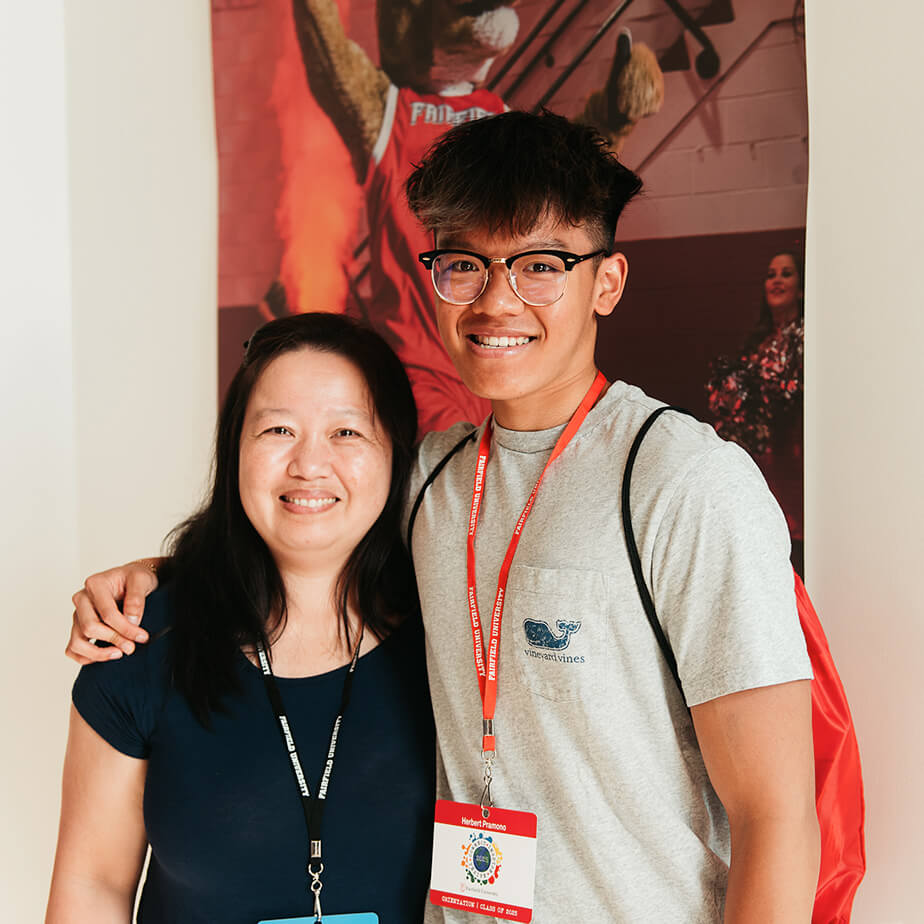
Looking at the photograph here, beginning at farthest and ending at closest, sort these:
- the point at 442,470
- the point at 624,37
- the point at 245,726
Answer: the point at 624,37
the point at 442,470
the point at 245,726

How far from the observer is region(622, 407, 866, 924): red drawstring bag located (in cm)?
152

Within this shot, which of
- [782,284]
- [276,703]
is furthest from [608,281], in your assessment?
[276,703]

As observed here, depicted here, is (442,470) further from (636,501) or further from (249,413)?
(636,501)

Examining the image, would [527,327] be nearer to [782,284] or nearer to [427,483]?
[427,483]

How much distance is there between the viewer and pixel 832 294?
183 cm

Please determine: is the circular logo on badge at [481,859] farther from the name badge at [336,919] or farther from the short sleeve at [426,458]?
the short sleeve at [426,458]

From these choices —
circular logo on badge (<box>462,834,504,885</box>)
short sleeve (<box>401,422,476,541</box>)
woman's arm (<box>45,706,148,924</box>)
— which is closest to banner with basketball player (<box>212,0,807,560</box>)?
short sleeve (<box>401,422,476,541</box>)

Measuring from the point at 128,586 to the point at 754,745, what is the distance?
3.79 feet

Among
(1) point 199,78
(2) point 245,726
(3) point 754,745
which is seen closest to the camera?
(3) point 754,745

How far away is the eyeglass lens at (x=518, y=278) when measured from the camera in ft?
4.91

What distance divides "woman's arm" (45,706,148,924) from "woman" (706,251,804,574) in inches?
52.2

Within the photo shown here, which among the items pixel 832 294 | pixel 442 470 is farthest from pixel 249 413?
pixel 832 294

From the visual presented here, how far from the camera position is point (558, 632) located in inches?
56.2

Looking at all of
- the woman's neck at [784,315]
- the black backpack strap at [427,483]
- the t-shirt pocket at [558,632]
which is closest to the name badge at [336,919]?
the t-shirt pocket at [558,632]
